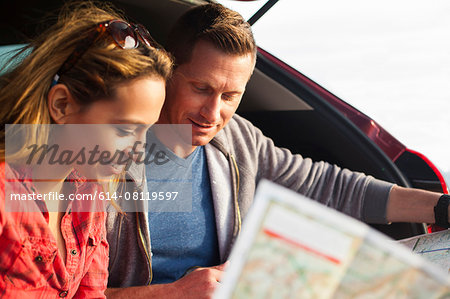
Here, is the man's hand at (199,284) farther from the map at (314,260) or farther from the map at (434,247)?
the map at (314,260)

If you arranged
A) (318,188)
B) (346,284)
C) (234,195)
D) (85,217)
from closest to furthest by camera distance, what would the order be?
(346,284), (85,217), (234,195), (318,188)

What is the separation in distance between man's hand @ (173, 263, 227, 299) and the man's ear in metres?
0.54

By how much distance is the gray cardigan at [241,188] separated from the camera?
53.7 inches

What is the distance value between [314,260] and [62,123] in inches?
28.9

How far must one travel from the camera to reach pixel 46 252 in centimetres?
105

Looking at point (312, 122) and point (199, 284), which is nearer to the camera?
point (199, 284)

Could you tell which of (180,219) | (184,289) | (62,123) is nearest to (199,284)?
(184,289)

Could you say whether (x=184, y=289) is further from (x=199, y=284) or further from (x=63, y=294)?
(x=63, y=294)

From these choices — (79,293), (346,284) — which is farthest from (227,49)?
(346,284)

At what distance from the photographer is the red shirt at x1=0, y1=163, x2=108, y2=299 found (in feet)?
3.23

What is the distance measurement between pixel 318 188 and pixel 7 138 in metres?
1.07

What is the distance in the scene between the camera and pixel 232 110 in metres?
1.53

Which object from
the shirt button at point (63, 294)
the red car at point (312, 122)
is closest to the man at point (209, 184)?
the red car at point (312, 122)

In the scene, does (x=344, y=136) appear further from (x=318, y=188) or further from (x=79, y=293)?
(x=79, y=293)
